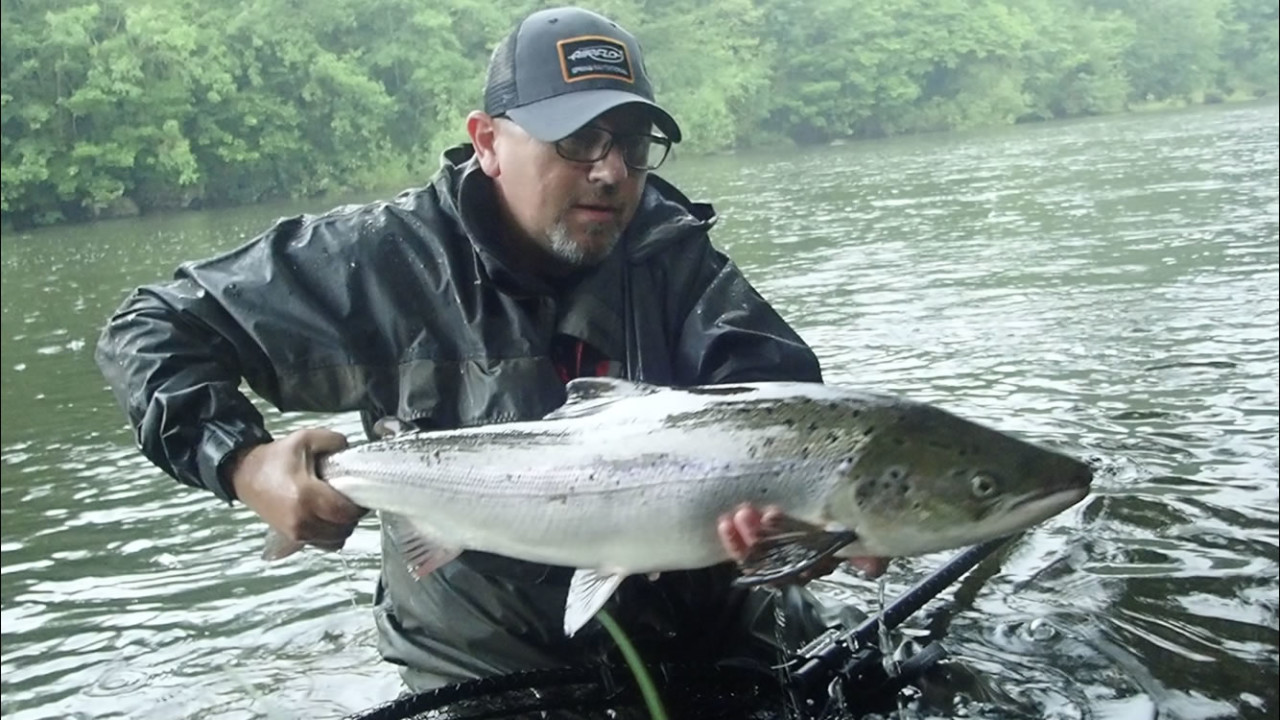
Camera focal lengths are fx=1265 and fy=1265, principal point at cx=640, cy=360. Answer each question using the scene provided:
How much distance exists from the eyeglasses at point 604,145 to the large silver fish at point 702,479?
735 millimetres

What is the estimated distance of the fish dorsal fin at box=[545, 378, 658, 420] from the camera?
2.80 meters

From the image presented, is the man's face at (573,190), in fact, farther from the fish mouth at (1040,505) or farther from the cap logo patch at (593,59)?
the fish mouth at (1040,505)

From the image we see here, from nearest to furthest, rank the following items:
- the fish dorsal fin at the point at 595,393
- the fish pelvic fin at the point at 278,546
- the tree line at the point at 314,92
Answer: the fish dorsal fin at the point at 595,393 < the fish pelvic fin at the point at 278,546 < the tree line at the point at 314,92

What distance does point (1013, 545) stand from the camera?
5.75 m

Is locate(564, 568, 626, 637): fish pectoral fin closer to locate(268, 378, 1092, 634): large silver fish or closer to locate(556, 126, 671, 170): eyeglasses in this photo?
locate(268, 378, 1092, 634): large silver fish

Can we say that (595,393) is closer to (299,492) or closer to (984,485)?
(299,492)

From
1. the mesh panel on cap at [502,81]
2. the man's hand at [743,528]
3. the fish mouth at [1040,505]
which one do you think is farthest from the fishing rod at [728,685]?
the mesh panel on cap at [502,81]

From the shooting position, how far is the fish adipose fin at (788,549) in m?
2.48

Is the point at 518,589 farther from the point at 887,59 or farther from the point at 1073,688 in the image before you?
the point at 887,59

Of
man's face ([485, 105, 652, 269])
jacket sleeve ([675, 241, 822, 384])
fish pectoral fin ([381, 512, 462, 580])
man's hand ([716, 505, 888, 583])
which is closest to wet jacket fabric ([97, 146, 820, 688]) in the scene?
jacket sleeve ([675, 241, 822, 384])

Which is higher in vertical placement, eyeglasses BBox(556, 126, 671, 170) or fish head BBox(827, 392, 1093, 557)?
eyeglasses BBox(556, 126, 671, 170)

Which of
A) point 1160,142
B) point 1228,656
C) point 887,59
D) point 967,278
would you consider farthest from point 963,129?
point 1228,656

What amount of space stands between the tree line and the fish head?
24447mm

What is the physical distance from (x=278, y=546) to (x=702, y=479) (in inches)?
44.8
